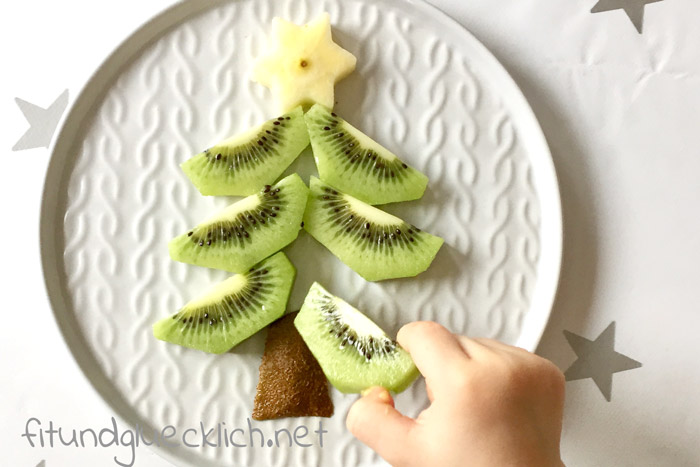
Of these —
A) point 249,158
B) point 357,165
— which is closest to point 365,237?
point 357,165

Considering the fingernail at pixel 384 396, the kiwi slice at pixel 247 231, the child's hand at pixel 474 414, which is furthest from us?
the kiwi slice at pixel 247 231

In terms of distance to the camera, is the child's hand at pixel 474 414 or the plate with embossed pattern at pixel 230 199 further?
the plate with embossed pattern at pixel 230 199

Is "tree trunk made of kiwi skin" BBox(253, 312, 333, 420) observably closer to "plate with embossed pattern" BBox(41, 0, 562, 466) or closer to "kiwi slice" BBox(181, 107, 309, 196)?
"plate with embossed pattern" BBox(41, 0, 562, 466)

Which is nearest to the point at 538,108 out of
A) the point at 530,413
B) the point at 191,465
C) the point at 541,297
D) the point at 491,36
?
the point at 491,36

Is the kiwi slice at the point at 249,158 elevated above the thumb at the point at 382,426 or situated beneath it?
elevated above

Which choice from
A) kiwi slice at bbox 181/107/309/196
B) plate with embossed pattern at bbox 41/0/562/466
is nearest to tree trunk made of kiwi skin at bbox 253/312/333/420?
plate with embossed pattern at bbox 41/0/562/466

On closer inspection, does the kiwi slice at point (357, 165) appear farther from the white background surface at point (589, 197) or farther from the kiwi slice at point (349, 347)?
the white background surface at point (589, 197)

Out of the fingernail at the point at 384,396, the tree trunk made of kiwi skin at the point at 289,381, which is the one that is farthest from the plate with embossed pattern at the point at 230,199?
the fingernail at the point at 384,396
